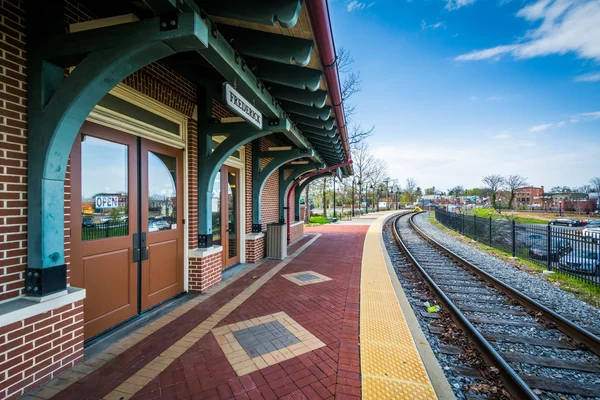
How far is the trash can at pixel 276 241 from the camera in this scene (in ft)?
25.3

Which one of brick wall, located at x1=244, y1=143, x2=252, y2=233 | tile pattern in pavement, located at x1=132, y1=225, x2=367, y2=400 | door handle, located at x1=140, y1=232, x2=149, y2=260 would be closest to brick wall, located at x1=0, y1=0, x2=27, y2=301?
door handle, located at x1=140, y1=232, x2=149, y2=260

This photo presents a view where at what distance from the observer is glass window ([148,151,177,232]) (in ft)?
13.5

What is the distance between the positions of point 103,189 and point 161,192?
3.20 ft

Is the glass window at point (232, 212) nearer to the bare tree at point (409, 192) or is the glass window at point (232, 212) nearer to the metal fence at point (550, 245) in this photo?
the metal fence at point (550, 245)

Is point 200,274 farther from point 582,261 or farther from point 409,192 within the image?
point 409,192

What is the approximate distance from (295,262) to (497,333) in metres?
4.58

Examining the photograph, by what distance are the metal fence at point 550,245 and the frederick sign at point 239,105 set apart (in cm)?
749

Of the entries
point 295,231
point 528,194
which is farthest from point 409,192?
point 295,231

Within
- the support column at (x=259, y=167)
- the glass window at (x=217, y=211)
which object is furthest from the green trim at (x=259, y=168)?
the glass window at (x=217, y=211)

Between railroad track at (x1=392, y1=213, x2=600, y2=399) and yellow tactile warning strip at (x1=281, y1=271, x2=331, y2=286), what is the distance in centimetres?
224

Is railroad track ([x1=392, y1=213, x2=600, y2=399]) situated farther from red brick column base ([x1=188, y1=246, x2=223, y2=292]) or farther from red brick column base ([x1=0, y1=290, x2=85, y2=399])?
red brick column base ([x1=0, y1=290, x2=85, y2=399])

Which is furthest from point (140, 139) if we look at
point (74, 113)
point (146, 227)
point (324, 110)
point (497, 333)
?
point (497, 333)

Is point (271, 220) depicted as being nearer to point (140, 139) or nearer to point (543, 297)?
point (140, 139)

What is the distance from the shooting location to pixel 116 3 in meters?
2.92
